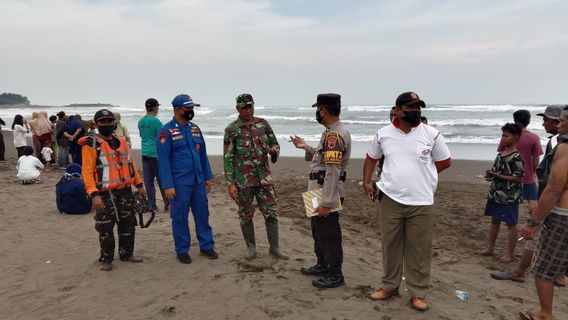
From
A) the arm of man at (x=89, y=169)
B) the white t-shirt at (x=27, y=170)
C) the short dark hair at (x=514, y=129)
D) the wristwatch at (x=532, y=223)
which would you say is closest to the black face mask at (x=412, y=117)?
the wristwatch at (x=532, y=223)

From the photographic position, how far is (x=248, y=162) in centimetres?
460

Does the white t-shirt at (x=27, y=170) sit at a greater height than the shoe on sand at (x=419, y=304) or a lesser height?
greater

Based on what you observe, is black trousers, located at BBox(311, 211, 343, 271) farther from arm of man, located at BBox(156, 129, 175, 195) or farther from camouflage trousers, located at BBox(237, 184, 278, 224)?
arm of man, located at BBox(156, 129, 175, 195)

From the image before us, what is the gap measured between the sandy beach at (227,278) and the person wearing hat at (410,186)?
1.43ft

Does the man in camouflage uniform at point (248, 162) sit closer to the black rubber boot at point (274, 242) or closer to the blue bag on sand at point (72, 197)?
the black rubber boot at point (274, 242)

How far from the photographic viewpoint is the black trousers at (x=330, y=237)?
4.00 m

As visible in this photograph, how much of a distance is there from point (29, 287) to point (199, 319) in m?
1.99

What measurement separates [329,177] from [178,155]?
1829 millimetres

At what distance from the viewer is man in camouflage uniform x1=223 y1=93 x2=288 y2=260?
181 inches

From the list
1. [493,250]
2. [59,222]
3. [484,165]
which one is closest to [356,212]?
[493,250]

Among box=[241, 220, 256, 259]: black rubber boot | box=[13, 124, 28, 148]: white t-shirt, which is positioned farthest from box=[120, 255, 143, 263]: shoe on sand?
box=[13, 124, 28, 148]: white t-shirt

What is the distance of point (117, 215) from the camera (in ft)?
14.8

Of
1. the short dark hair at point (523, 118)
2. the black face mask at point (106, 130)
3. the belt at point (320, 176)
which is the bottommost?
the belt at point (320, 176)

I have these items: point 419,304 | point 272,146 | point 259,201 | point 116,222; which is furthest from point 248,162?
point 419,304
